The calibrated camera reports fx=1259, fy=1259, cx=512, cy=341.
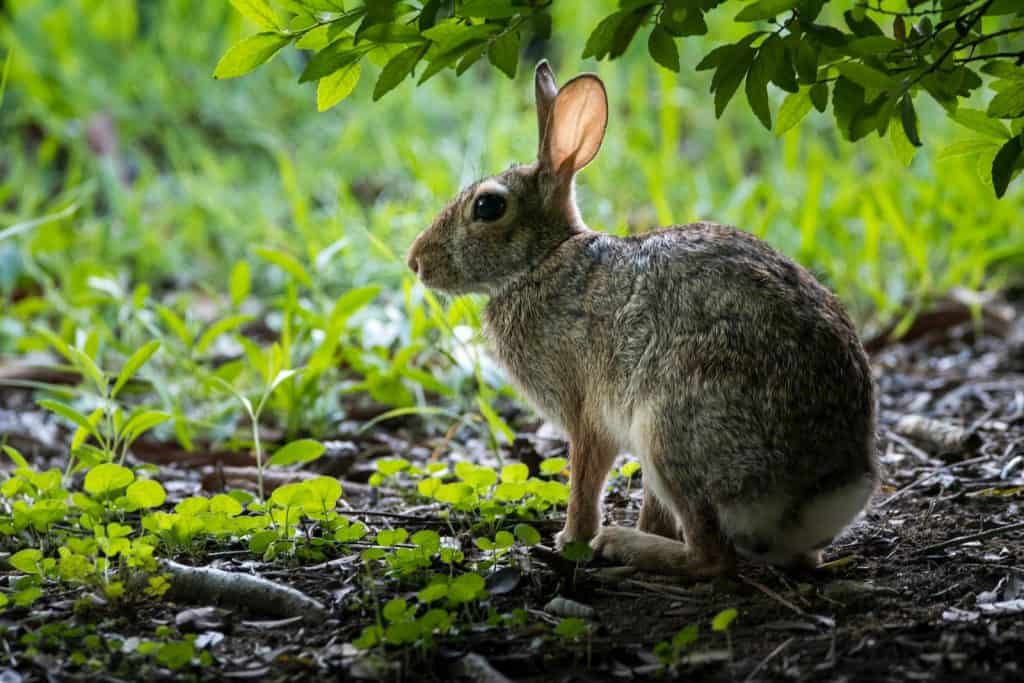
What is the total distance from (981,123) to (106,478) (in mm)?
2601

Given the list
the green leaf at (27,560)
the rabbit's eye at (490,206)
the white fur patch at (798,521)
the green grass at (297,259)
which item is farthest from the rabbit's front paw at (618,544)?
the green leaf at (27,560)

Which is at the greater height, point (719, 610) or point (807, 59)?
point (807, 59)

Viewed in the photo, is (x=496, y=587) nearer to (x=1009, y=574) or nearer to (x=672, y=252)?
(x=672, y=252)

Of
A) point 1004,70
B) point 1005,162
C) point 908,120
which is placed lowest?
point 1005,162

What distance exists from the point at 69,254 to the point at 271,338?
56.9 inches

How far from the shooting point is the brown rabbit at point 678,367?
327 centimetres

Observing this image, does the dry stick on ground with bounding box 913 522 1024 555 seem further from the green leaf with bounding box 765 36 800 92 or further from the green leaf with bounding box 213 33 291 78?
the green leaf with bounding box 213 33 291 78

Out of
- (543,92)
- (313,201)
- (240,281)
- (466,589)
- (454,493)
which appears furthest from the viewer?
(313,201)

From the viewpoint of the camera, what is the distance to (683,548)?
3.50m

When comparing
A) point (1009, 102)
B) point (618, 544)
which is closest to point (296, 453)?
point (618, 544)

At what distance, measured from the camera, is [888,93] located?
123 inches

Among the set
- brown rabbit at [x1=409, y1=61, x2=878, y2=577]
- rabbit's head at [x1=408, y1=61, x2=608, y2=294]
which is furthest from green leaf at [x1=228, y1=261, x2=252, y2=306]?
brown rabbit at [x1=409, y1=61, x2=878, y2=577]

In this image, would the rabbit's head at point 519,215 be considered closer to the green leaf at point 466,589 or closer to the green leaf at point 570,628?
the green leaf at point 466,589

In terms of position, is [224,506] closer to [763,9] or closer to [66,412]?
[66,412]
